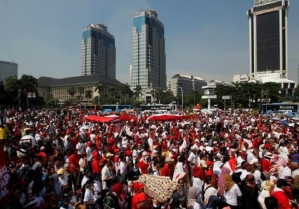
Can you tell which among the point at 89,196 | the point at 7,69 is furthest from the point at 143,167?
the point at 7,69

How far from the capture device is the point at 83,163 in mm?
9258

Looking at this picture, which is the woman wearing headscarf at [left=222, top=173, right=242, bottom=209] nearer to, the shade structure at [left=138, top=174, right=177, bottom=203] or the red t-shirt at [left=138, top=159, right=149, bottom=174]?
the shade structure at [left=138, top=174, right=177, bottom=203]

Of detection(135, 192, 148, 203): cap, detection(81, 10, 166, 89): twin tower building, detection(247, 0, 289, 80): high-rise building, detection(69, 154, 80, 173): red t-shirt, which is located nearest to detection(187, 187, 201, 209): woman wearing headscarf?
detection(135, 192, 148, 203): cap

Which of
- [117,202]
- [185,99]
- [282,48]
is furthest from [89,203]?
[282,48]

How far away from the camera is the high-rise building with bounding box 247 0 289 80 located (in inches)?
5773

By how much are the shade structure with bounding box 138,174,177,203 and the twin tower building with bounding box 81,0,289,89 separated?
149 meters

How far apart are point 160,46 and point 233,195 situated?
187425 mm

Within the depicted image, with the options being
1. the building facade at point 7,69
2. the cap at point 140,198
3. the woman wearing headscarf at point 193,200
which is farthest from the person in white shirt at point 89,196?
the building facade at point 7,69

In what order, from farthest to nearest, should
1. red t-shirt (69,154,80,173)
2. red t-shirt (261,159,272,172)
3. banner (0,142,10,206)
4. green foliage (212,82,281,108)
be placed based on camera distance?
green foliage (212,82,281,108), red t-shirt (69,154,80,173), red t-shirt (261,159,272,172), banner (0,142,10,206)

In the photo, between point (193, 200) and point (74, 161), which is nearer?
point (193, 200)

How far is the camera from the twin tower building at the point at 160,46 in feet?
483

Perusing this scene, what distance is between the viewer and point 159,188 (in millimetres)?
5746

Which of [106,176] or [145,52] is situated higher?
[145,52]

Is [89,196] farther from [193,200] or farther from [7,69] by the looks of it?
[7,69]
